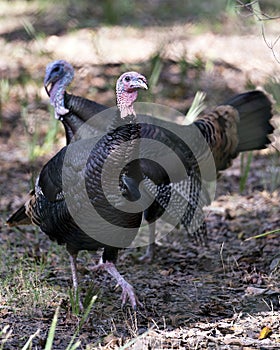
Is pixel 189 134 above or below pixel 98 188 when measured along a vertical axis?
above

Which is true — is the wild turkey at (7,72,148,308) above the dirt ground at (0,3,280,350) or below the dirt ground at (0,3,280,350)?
above

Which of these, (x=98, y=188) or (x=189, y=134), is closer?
(x=98, y=188)

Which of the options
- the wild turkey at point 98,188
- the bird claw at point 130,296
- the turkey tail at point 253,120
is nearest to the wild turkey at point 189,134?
the turkey tail at point 253,120

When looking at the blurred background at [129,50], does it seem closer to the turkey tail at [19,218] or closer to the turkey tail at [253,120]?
the turkey tail at [253,120]

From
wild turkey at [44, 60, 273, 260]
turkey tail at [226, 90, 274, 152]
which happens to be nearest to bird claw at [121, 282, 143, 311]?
wild turkey at [44, 60, 273, 260]

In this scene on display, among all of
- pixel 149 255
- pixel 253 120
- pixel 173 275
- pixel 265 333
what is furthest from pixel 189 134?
pixel 265 333

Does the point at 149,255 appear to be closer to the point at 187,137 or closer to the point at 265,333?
the point at 187,137

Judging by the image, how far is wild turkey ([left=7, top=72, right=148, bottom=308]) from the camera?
12.4ft

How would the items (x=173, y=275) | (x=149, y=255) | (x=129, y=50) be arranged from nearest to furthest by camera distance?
1. (x=173, y=275)
2. (x=149, y=255)
3. (x=129, y=50)

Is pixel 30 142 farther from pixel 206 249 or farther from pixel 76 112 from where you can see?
pixel 206 249

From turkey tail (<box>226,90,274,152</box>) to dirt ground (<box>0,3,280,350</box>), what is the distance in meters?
0.49

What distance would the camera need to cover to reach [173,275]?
476 centimetres

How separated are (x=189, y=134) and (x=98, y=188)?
1.64m

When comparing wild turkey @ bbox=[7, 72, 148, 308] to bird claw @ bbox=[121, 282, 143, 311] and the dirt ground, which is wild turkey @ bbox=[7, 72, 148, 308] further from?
the dirt ground
